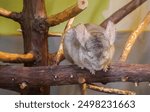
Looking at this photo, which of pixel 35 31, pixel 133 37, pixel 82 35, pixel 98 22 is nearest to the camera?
pixel 82 35

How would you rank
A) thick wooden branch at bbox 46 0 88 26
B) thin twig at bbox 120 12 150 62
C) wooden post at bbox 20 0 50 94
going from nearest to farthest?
thick wooden branch at bbox 46 0 88 26
wooden post at bbox 20 0 50 94
thin twig at bbox 120 12 150 62

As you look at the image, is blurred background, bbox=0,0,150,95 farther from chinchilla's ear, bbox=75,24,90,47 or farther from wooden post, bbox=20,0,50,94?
chinchilla's ear, bbox=75,24,90,47

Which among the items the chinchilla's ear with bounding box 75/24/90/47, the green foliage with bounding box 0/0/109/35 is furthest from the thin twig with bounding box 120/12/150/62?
the chinchilla's ear with bounding box 75/24/90/47

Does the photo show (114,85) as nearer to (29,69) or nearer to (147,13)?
(147,13)

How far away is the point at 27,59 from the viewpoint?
1.25m

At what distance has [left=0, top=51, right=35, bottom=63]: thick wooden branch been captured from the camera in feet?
3.86

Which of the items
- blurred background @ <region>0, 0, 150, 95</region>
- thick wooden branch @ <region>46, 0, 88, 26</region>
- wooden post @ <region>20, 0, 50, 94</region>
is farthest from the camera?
blurred background @ <region>0, 0, 150, 95</region>

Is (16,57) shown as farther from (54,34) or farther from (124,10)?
(124,10)

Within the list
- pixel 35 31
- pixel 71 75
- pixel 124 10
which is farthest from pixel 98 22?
pixel 71 75

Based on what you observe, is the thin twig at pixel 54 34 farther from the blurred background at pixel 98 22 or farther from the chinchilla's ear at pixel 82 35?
the chinchilla's ear at pixel 82 35

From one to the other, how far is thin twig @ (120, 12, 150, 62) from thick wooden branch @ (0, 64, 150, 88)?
0.24 m

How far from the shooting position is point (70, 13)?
1166mm

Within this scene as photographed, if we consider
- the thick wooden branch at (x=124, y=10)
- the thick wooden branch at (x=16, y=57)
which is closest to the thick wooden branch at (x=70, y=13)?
the thick wooden branch at (x=16, y=57)

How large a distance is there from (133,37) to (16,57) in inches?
20.4
